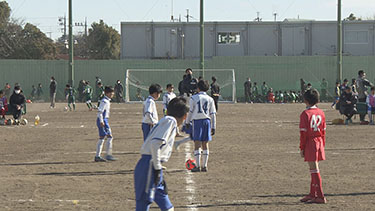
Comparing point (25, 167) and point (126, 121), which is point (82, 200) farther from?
point (126, 121)

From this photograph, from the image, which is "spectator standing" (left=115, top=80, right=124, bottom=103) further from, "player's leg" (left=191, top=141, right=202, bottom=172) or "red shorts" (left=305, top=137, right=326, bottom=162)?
"red shorts" (left=305, top=137, right=326, bottom=162)

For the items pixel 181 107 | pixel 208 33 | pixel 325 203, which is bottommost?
pixel 325 203

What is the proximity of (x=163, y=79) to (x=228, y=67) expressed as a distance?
487cm

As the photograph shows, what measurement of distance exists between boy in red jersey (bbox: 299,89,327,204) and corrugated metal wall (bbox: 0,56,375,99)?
39149 mm

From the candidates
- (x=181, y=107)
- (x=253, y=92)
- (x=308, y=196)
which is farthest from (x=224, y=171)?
(x=253, y=92)

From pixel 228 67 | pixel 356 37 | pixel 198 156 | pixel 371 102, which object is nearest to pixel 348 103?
pixel 371 102

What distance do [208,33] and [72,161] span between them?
4901 cm

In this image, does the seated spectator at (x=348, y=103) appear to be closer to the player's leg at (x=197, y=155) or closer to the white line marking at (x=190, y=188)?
the player's leg at (x=197, y=155)

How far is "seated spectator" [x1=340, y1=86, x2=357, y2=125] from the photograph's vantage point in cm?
2644

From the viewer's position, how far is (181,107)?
298 inches

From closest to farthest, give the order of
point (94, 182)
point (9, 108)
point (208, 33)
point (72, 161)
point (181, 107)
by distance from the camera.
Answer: point (181, 107) → point (94, 182) → point (72, 161) → point (9, 108) → point (208, 33)

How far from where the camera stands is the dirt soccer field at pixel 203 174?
1059cm

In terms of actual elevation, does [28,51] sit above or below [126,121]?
above

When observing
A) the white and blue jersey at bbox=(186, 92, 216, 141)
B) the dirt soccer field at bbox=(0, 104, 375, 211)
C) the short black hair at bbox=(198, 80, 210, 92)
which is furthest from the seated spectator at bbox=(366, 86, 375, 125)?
the white and blue jersey at bbox=(186, 92, 216, 141)
